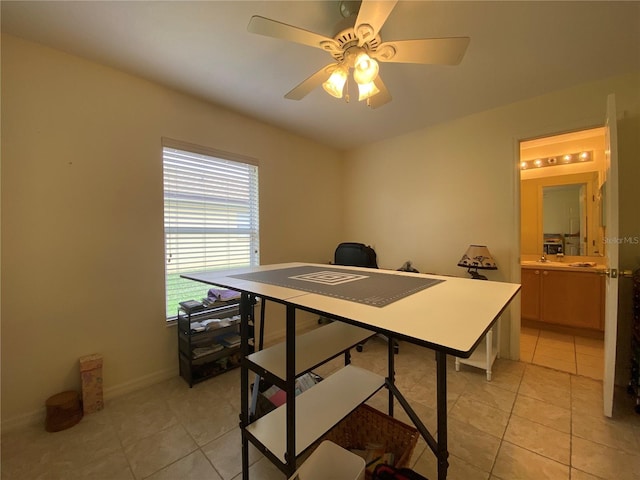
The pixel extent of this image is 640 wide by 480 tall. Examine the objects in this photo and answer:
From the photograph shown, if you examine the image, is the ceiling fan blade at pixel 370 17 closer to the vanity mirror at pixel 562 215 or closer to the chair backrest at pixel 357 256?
the chair backrest at pixel 357 256

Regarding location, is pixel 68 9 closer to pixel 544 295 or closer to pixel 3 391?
pixel 3 391

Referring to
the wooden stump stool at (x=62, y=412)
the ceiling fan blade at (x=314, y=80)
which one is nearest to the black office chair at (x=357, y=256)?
the ceiling fan blade at (x=314, y=80)

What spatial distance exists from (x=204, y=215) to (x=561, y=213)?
459 centimetres

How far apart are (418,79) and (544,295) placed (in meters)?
3.13

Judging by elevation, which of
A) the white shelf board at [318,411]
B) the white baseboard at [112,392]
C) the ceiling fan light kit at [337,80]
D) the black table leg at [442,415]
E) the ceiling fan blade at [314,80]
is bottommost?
the white baseboard at [112,392]

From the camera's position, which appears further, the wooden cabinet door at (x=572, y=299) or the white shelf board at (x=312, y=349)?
the wooden cabinet door at (x=572, y=299)

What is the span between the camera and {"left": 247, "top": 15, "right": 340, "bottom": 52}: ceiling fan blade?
3.66ft

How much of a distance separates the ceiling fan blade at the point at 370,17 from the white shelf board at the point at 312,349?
1.30 meters

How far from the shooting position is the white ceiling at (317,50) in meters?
1.44

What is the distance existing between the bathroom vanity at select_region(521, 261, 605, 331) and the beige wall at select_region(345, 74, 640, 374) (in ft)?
3.87

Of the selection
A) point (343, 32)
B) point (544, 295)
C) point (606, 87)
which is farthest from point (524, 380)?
point (343, 32)

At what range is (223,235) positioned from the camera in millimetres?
2678

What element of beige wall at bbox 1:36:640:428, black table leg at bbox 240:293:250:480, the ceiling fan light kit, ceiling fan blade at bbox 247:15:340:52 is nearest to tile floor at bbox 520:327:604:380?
beige wall at bbox 1:36:640:428

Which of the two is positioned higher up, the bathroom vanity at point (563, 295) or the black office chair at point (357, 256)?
the black office chair at point (357, 256)
